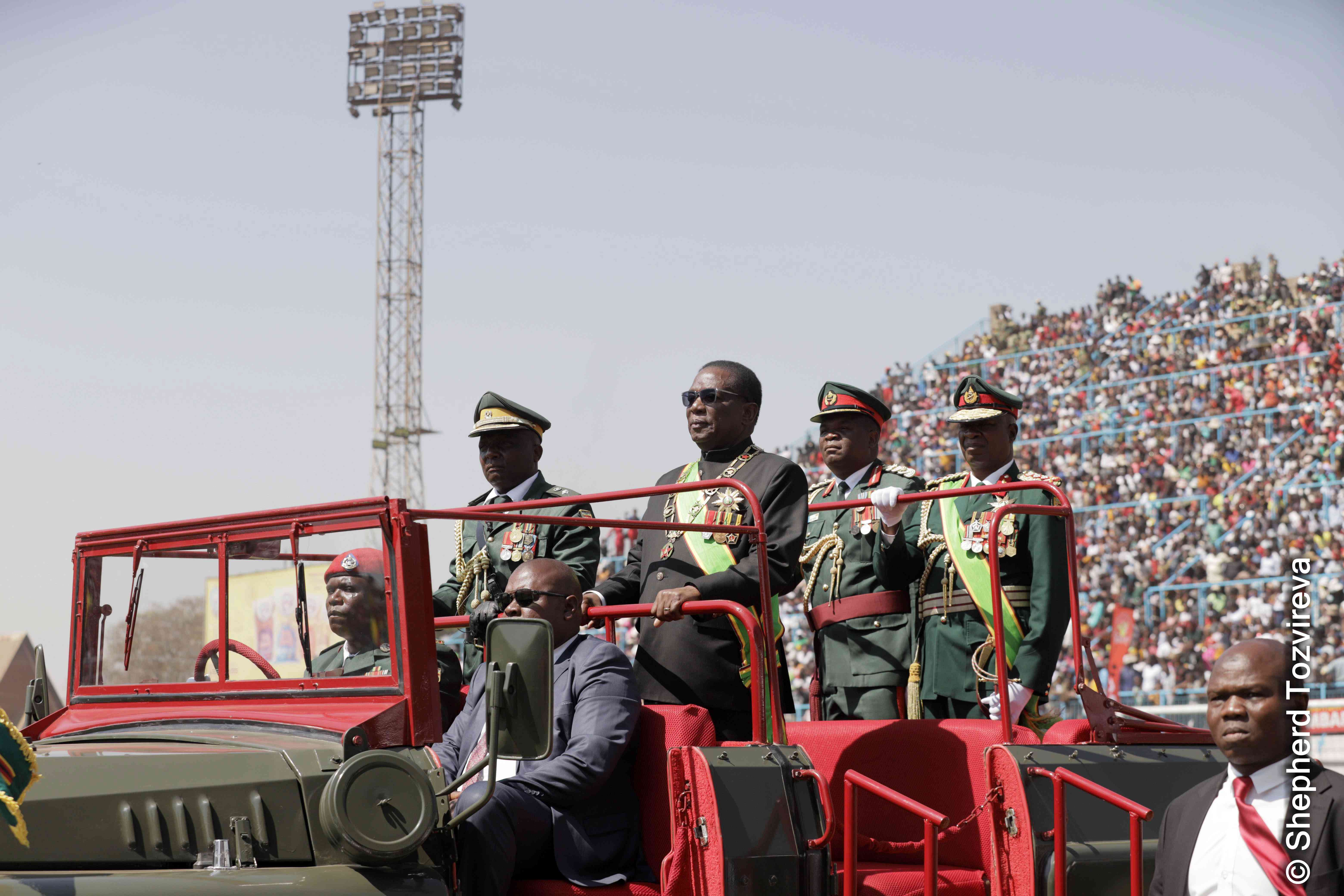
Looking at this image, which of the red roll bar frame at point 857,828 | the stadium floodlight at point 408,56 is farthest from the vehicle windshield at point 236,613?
the stadium floodlight at point 408,56

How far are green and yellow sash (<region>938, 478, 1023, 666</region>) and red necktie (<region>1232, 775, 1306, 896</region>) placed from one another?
2.68 meters

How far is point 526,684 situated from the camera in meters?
3.11

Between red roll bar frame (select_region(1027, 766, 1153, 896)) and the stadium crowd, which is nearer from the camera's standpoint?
red roll bar frame (select_region(1027, 766, 1153, 896))

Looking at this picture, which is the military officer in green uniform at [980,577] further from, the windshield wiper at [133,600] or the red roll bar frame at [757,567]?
the windshield wiper at [133,600]

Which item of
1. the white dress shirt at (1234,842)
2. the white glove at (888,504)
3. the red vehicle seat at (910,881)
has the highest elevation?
the white glove at (888,504)

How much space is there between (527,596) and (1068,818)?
1.68 meters

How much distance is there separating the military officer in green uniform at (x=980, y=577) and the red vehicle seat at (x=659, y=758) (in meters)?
1.30

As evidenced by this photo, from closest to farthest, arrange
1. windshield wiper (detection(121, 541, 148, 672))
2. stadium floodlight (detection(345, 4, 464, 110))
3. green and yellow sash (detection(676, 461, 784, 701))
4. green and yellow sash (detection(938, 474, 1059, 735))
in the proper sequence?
windshield wiper (detection(121, 541, 148, 672)) < green and yellow sash (detection(676, 461, 784, 701)) < green and yellow sash (detection(938, 474, 1059, 735)) < stadium floodlight (detection(345, 4, 464, 110))

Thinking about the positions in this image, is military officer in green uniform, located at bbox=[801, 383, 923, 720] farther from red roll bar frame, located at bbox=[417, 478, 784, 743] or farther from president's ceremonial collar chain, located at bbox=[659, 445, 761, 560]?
red roll bar frame, located at bbox=[417, 478, 784, 743]

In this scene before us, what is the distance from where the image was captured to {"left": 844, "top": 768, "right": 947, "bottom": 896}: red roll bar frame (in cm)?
385

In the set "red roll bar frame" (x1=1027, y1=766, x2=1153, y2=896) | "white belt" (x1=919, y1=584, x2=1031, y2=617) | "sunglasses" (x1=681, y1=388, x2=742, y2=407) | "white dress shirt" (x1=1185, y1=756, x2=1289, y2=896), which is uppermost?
"sunglasses" (x1=681, y1=388, x2=742, y2=407)

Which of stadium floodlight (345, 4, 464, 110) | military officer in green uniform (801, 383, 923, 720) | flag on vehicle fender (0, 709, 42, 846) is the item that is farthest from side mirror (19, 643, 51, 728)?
stadium floodlight (345, 4, 464, 110)

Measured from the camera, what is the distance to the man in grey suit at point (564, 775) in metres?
3.54

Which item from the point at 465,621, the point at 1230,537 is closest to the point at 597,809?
the point at 465,621
